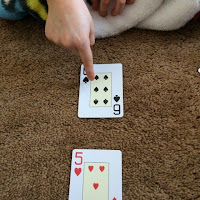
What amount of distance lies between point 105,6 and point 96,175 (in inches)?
22.2

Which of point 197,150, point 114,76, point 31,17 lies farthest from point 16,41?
point 197,150

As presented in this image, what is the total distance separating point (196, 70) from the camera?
32.0 inches

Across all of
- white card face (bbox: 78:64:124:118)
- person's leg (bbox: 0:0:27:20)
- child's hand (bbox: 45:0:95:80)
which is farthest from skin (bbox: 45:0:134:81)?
person's leg (bbox: 0:0:27:20)

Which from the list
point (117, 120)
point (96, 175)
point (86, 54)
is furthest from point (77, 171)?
point (86, 54)

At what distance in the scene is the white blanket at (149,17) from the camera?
0.84 metres

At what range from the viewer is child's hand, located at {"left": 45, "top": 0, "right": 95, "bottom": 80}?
66cm

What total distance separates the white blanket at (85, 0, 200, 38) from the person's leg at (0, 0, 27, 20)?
10.6 inches

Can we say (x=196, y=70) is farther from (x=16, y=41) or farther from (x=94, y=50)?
(x=16, y=41)

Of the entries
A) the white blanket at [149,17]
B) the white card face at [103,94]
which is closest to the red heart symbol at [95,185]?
the white card face at [103,94]

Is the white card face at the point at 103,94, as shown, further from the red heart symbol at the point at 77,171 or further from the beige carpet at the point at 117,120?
the red heart symbol at the point at 77,171

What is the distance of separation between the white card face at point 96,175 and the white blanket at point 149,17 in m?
0.43

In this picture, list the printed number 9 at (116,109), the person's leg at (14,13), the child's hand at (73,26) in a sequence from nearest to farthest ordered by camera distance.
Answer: the child's hand at (73,26) → the printed number 9 at (116,109) → the person's leg at (14,13)

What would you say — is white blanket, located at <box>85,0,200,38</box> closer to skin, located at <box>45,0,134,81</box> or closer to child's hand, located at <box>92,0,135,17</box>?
child's hand, located at <box>92,0,135,17</box>

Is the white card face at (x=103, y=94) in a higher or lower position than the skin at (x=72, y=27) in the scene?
lower
